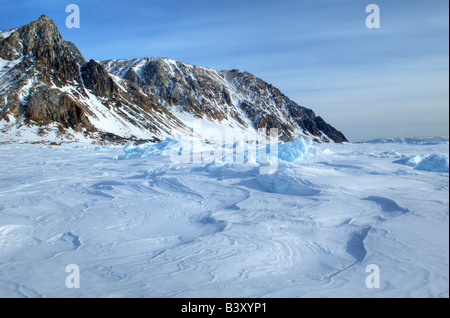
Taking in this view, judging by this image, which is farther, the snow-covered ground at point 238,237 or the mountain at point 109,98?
the mountain at point 109,98

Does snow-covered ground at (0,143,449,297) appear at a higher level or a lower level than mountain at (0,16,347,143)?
lower

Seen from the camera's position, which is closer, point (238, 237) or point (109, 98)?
point (238, 237)

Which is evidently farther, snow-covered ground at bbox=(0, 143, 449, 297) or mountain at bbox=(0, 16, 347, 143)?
mountain at bbox=(0, 16, 347, 143)

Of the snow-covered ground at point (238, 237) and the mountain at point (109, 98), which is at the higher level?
the mountain at point (109, 98)
